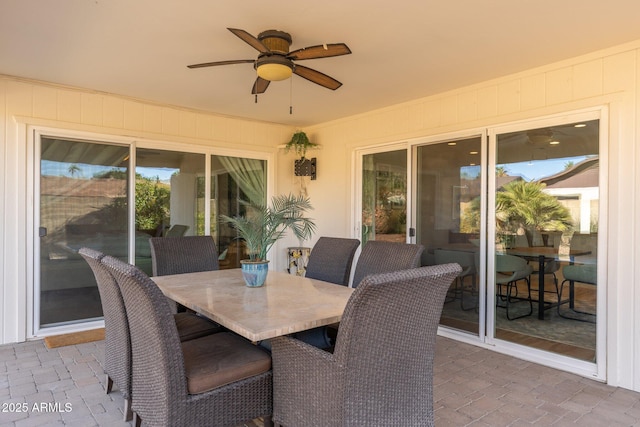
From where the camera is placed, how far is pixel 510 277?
354 centimetres

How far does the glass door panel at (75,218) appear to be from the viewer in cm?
386

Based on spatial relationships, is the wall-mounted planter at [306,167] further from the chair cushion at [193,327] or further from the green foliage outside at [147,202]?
the chair cushion at [193,327]

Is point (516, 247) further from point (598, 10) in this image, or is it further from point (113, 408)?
point (113, 408)

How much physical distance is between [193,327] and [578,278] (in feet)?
9.71

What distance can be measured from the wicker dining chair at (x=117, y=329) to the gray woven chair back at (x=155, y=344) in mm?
258

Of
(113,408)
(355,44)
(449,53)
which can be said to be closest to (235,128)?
(355,44)

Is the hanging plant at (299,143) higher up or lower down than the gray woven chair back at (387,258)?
higher up

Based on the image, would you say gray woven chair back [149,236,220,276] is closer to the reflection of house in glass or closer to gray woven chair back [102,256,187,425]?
gray woven chair back [102,256,187,425]

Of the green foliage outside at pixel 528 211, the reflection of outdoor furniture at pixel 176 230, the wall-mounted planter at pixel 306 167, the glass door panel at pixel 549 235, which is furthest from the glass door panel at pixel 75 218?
the glass door panel at pixel 549 235

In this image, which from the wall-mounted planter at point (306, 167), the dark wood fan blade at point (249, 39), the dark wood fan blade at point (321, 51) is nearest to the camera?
the dark wood fan blade at point (249, 39)

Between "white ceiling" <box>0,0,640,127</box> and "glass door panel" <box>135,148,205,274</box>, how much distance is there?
890mm

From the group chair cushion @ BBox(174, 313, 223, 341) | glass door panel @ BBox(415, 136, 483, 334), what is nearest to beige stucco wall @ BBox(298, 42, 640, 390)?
glass door panel @ BBox(415, 136, 483, 334)

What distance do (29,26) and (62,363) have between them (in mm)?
2536

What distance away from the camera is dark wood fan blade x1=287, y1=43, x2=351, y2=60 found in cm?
232
